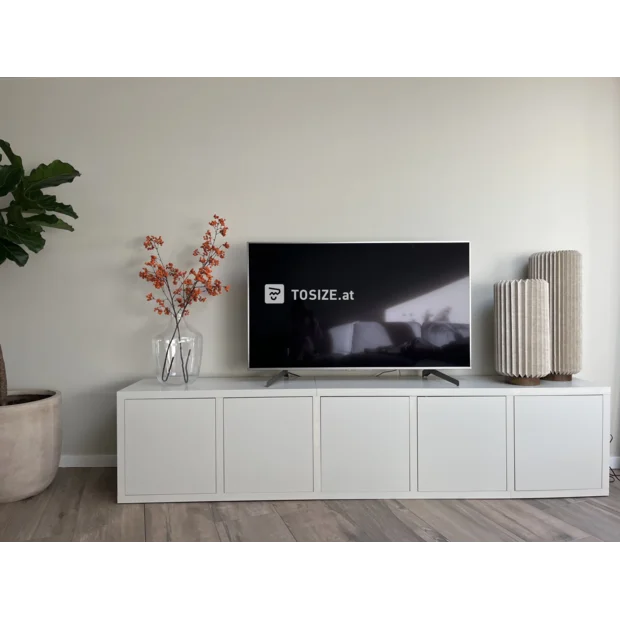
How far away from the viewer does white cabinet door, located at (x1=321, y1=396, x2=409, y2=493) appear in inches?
90.9

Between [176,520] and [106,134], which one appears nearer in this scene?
[176,520]

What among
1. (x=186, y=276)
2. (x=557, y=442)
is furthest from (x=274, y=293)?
(x=557, y=442)

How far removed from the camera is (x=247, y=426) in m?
2.30

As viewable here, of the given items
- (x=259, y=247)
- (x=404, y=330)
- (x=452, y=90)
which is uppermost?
(x=452, y=90)

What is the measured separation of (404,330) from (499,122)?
135 cm

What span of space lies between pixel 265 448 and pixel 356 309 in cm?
82

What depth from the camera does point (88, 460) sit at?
2750 mm

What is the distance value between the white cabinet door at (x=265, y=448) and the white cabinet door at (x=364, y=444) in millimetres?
94

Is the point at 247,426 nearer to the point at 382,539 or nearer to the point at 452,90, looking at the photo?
the point at 382,539

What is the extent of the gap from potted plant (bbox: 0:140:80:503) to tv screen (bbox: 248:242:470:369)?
1.00 m

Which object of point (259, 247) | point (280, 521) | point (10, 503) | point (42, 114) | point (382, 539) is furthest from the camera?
point (42, 114)

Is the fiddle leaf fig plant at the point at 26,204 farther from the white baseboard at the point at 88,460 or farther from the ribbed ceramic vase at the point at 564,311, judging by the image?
the ribbed ceramic vase at the point at 564,311

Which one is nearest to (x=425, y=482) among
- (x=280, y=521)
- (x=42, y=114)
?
(x=280, y=521)

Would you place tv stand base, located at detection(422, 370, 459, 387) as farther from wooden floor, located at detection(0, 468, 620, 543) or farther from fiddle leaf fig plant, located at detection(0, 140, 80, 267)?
fiddle leaf fig plant, located at detection(0, 140, 80, 267)
